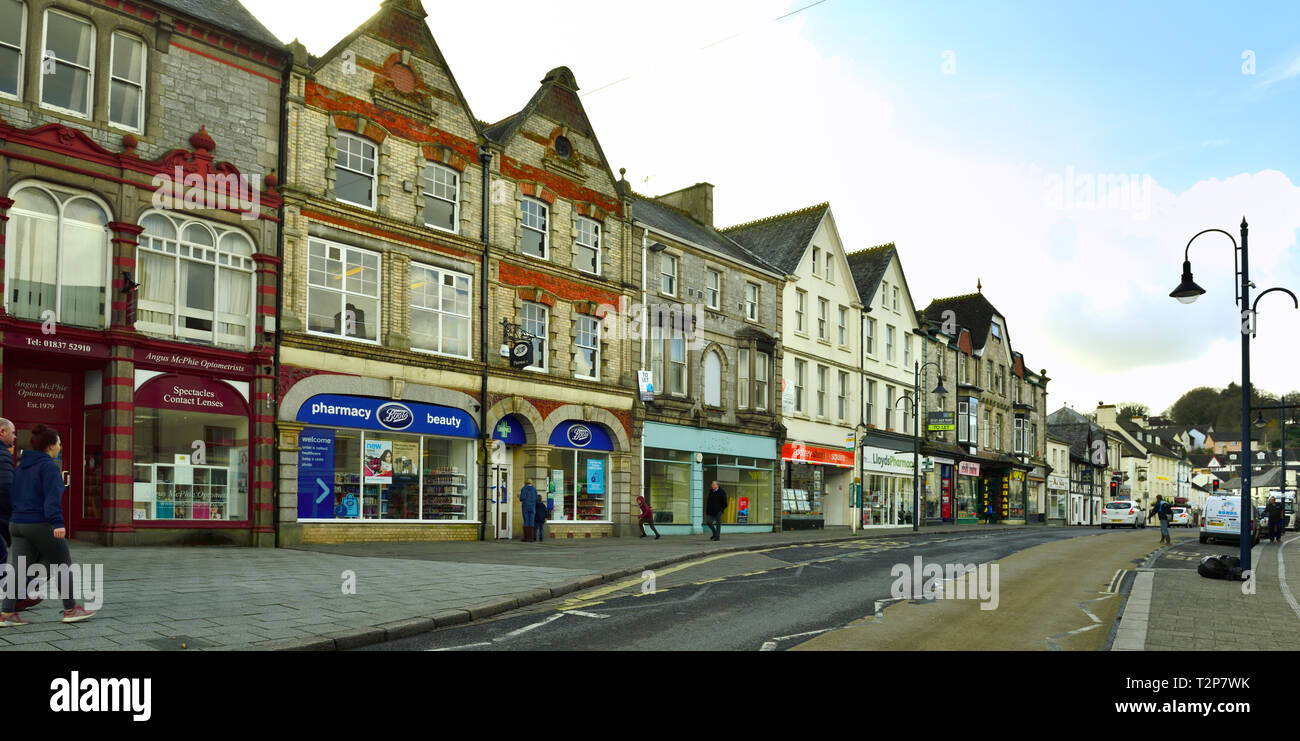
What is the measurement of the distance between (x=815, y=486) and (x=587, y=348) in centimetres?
1541

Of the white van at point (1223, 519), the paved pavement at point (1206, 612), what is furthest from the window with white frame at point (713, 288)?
the white van at point (1223, 519)

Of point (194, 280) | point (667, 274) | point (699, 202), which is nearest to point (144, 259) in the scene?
point (194, 280)

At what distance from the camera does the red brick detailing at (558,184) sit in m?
27.5

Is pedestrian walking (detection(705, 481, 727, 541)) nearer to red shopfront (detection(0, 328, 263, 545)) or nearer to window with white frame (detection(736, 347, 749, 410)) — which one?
window with white frame (detection(736, 347, 749, 410))

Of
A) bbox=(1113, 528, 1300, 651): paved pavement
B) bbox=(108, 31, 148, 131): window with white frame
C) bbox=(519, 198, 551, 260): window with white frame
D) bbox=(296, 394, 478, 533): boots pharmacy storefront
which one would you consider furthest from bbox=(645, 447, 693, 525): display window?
bbox=(108, 31, 148, 131): window with white frame

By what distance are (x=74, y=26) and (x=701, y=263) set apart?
20.8m

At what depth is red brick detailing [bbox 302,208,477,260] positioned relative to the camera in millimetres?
22484

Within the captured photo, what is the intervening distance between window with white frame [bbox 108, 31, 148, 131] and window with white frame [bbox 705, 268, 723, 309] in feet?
65.3

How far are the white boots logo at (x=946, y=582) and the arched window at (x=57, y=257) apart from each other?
51.3 feet

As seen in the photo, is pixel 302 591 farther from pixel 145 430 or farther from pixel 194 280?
pixel 194 280

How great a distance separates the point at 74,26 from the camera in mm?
18797

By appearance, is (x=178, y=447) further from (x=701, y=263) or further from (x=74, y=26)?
(x=701, y=263)

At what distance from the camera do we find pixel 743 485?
36.3 metres
